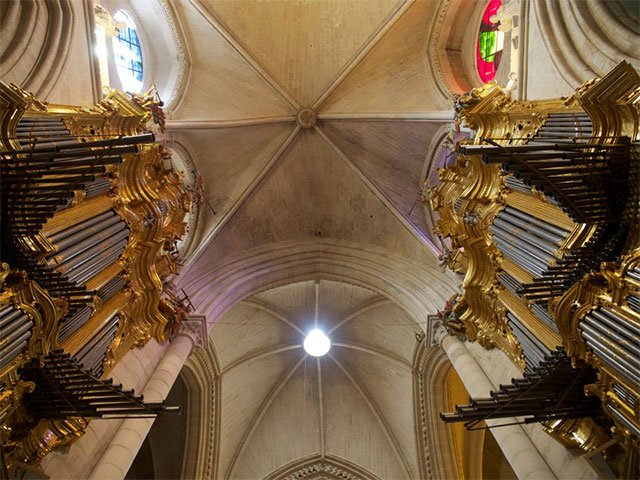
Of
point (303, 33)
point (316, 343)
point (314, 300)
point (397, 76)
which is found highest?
point (303, 33)

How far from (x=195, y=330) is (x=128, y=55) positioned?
674 cm

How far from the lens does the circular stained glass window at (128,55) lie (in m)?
11.2

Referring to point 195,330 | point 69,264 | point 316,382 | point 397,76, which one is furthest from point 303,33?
point 316,382

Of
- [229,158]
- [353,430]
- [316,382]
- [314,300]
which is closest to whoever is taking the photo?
[229,158]

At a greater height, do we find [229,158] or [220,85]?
A: [220,85]

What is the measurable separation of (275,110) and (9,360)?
1034 cm

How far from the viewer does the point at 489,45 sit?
11.2 meters

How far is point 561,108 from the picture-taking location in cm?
573

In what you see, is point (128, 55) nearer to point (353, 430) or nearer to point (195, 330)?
point (195, 330)

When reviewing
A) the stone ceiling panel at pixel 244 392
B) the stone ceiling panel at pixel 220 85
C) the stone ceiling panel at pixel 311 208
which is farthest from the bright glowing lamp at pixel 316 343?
the stone ceiling panel at pixel 220 85

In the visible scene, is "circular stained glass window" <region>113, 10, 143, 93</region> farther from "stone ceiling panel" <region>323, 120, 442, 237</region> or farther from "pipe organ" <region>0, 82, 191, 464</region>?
"stone ceiling panel" <region>323, 120, 442, 237</region>

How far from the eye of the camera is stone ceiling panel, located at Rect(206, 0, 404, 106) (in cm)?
1237

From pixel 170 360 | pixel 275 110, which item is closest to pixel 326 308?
pixel 275 110

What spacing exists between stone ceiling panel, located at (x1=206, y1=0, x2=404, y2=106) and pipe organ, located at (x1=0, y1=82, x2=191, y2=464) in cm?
595
